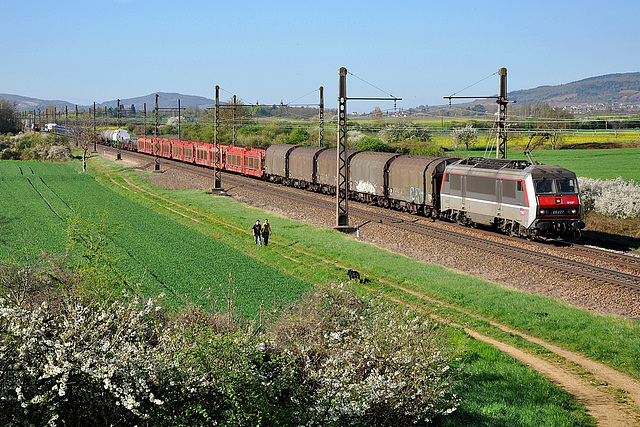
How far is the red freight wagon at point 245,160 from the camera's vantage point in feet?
205

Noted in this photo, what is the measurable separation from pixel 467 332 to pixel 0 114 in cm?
17610

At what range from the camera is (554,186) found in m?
29.2

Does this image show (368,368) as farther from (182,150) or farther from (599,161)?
(182,150)

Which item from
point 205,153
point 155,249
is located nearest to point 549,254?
point 155,249

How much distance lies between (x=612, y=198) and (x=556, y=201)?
1211 centimetres

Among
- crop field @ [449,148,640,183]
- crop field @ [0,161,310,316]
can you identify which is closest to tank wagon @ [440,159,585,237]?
crop field @ [0,161,310,316]

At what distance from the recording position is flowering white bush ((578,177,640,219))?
123 feet

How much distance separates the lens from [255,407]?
9.47 metres

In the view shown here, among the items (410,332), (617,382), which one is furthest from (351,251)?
(410,332)

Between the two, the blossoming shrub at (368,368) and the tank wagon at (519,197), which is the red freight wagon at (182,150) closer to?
the tank wagon at (519,197)

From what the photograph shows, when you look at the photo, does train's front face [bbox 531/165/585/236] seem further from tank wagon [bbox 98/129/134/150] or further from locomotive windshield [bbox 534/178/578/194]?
tank wagon [bbox 98/129/134/150]

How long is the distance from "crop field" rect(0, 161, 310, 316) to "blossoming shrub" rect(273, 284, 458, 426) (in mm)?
4589

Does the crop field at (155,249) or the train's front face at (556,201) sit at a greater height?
the train's front face at (556,201)

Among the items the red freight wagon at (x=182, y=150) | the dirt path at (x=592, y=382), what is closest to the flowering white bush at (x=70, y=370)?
the dirt path at (x=592, y=382)
